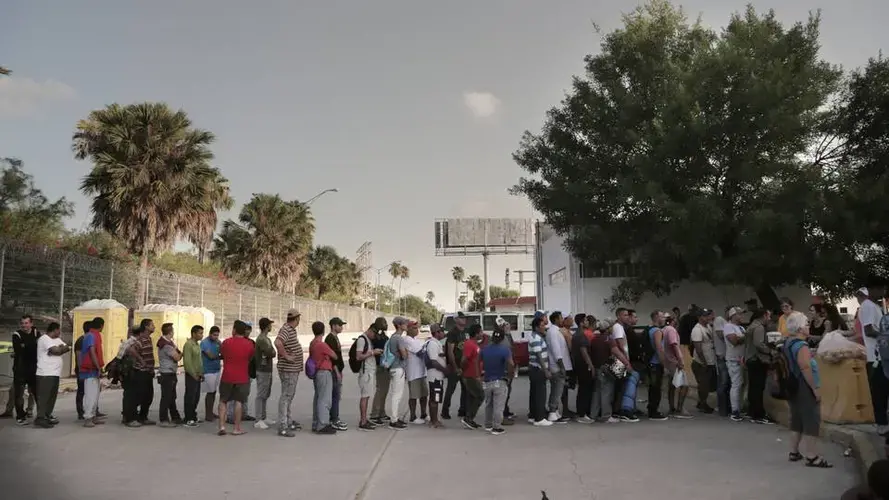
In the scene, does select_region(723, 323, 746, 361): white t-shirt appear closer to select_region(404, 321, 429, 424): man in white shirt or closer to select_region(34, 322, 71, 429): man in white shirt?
select_region(404, 321, 429, 424): man in white shirt

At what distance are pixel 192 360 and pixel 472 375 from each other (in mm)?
4445

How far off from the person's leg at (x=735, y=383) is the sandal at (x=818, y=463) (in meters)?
3.32

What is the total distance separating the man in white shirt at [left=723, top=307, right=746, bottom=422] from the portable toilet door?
14243 mm

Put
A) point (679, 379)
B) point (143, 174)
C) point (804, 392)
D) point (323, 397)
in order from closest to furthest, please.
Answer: point (804, 392), point (323, 397), point (679, 379), point (143, 174)

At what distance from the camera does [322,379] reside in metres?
9.79

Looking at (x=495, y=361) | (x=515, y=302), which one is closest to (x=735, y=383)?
(x=495, y=361)

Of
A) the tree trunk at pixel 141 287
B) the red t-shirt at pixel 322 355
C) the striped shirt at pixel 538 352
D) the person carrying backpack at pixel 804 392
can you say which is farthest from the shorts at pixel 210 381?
the tree trunk at pixel 141 287

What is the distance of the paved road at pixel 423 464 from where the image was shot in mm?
6496

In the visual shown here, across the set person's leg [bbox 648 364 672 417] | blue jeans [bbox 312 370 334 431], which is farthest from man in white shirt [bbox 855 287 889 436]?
blue jeans [bbox 312 370 334 431]

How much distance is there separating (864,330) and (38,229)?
33.3m

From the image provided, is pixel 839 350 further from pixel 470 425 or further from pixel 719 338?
pixel 470 425

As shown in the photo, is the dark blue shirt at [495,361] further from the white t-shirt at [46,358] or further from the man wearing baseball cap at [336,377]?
the white t-shirt at [46,358]

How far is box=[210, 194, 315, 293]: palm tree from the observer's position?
4234 cm

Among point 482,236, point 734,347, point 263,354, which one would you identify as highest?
point 482,236
